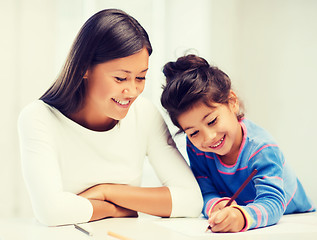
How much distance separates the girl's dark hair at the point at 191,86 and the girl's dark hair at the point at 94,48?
0.13m

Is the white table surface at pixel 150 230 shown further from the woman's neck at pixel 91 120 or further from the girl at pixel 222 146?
the woman's neck at pixel 91 120

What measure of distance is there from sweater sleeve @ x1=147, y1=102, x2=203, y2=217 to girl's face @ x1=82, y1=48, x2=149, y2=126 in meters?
0.19

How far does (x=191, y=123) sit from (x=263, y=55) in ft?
4.31

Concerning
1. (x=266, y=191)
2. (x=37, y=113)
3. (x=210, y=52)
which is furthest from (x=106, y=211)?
(x=210, y=52)

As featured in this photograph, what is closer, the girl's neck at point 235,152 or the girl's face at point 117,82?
the girl's face at point 117,82

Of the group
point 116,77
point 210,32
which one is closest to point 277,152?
point 116,77

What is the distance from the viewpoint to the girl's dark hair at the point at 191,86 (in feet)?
4.35

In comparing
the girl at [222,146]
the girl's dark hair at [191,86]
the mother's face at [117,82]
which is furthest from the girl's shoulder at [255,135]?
the mother's face at [117,82]

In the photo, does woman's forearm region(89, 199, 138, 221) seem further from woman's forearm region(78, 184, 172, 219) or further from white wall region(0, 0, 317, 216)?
white wall region(0, 0, 317, 216)

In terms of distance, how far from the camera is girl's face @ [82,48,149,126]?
1.26 meters

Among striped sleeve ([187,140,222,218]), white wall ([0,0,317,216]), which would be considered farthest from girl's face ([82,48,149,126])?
white wall ([0,0,317,216])

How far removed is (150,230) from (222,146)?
342mm

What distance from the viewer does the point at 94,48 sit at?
1.26 metres

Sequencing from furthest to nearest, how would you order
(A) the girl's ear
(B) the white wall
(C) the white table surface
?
(B) the white wall < (A) the girl's ear < (C) the white table surface
